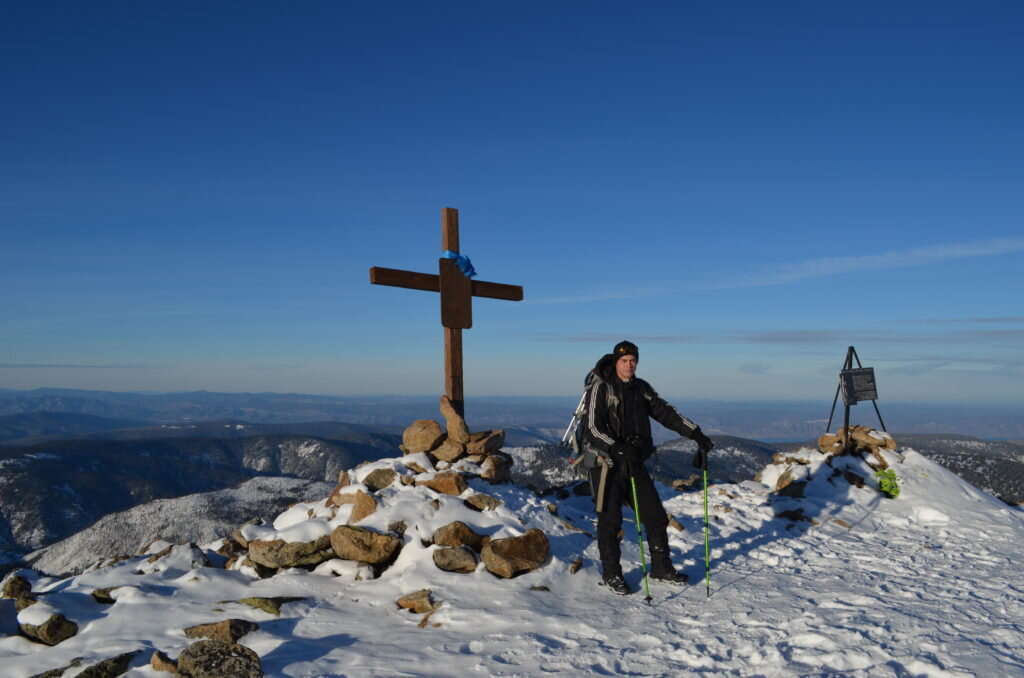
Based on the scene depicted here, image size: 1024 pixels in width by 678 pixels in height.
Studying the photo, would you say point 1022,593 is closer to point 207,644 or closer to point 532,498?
point 532,498

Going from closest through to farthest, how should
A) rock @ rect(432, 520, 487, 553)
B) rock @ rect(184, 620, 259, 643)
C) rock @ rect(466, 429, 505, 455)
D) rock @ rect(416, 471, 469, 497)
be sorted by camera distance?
rock @ rect(184, 620, 259, 643), rock @ rect(432, 520, 487, 553), rock @ rect(416, 471, 469, 497), rock @ rect(466, 429, 505, 455)

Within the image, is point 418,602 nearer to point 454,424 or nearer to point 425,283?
point 454,424

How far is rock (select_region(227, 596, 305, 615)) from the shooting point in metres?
7.14

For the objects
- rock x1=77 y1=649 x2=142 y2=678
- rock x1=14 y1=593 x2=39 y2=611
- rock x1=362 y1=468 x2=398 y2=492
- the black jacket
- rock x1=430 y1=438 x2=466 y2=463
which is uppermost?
the black jacket

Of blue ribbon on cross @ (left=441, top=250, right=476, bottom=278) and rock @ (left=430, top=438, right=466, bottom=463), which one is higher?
blue ribbon on cross @ (left=441, top=250, right=476, bottom=278)

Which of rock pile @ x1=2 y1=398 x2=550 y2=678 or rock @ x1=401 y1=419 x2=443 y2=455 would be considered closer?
rock pile @ x1=2 y1=398 x2=550 y2=678

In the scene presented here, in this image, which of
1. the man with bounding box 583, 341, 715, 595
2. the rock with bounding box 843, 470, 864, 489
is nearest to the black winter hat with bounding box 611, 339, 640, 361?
the man with bounding box 583, 341, 715, 595

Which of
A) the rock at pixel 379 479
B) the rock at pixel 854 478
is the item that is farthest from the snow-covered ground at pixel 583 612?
the rock at pixel 854 478

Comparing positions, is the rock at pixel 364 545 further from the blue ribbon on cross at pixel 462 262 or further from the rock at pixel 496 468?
the blue ribbon on cross at pixel 462 262

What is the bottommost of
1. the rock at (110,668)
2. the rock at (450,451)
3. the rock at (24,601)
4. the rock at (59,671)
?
the rock at (59,671)

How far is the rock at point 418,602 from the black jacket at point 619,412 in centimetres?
296

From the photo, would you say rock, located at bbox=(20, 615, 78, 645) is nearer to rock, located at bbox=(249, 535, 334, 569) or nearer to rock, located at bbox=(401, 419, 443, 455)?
rock, located at bbox=(249, 535, 334, 569)

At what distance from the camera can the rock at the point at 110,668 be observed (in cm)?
550

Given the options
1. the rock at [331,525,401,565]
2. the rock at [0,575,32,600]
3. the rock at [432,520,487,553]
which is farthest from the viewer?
the rock at [432,520,487,553]
